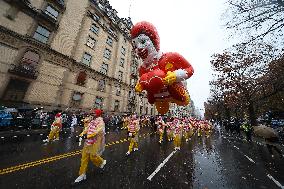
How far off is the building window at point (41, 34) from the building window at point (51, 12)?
216 centimetres

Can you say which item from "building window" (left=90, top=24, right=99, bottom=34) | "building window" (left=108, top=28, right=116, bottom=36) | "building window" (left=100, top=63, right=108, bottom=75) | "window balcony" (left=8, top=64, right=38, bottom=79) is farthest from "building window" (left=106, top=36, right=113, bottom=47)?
"window balcony" (left=8, top=64, right=38, bottom=79)

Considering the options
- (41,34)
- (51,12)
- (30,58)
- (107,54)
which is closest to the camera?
(30,58)

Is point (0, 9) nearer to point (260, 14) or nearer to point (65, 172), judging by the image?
point (65, 172)

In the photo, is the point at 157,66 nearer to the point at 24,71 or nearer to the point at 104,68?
the point at 24,71

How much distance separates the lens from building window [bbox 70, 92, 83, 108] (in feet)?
75.8

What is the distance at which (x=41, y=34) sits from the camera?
1992cm

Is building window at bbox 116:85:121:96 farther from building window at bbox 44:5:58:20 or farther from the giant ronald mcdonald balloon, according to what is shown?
the giant ronald mcdonald balloon

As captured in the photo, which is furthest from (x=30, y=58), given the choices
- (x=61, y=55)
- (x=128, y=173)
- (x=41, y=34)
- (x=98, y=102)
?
(x=128, y=173)

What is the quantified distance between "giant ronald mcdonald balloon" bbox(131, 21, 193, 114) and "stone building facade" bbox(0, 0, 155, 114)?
7.75 m

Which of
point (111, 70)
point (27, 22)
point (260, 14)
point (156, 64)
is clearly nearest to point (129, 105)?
point (111, 70)

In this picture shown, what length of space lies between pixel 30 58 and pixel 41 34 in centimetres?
345

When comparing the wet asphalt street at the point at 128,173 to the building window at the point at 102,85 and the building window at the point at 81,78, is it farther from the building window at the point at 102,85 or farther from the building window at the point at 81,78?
the building window at the point at 102,85

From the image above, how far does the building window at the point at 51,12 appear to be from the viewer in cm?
2078

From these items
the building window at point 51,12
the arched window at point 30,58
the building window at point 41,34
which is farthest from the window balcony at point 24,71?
the building window at point 51,12
